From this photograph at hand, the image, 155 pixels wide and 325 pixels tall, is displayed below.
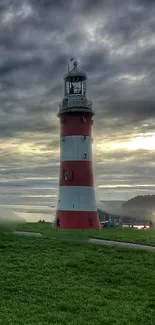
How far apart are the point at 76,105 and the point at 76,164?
5.45 meters

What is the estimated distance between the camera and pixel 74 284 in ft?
54.4

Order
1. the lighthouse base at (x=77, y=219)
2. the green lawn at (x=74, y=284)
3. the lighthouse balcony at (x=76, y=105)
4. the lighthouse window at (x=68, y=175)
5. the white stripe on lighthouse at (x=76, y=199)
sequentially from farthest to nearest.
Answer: the lighthouse balcony at (x=76, y=105)
the lighthouse window at (x=68, y=175)
the white stripe on lighthouse at (x=76, y=199)
the lighthouse base at (x=77, y=219)
the green lawn at (x=74, y=284)

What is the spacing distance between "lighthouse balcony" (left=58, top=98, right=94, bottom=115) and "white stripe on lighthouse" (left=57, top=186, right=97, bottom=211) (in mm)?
7170

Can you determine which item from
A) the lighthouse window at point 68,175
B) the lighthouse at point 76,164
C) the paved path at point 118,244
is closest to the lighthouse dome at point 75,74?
the lighthouse at point 76,164

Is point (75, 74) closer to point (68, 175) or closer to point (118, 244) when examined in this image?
point (68, 175)

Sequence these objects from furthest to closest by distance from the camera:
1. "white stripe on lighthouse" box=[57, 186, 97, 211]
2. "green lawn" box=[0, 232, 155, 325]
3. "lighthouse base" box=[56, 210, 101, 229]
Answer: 1. "white stripe on lighthouse" box=[57, 186, 97, 211]
2. "lighthouse base" box=[56, 210, 101, 229]
3. "green lawn" box=[0, 232, 155, 325]

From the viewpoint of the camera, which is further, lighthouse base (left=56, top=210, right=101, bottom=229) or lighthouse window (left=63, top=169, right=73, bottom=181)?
lighthouse window (left=63, top=169, right=73, bottom=181)

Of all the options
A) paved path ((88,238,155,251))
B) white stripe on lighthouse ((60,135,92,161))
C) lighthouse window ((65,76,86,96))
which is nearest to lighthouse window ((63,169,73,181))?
white stripe on lighthouse ((60,135,92,161))

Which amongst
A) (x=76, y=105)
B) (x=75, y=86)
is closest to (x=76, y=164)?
(x=76, y=105)

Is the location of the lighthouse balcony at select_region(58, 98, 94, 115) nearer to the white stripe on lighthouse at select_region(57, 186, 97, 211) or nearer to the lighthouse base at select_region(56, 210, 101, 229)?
the white stripe on lighthouse at select_region(57, 186, 97, 211)

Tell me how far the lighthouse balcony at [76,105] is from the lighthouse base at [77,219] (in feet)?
30.9

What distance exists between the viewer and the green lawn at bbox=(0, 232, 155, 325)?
1262cm

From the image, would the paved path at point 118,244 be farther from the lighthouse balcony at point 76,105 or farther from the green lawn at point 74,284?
the lighthouse balcony at point 76,105

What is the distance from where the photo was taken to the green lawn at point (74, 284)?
1262 cm
